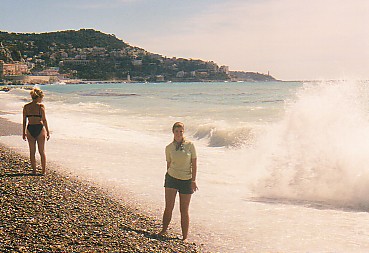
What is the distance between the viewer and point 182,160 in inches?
240

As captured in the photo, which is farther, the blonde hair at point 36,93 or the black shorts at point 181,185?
the blonde hair at point 36,93

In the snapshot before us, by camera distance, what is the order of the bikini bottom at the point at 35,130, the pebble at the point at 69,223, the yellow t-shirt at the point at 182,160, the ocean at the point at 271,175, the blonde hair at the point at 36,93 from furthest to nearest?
the bikini bottom at the point at 35,130 → the blonde hair at the point at 36,93 → the ocean at the point at 271,175 → the yellow t-shirt at the point at 182,160 → the pebble at the point at 69,223

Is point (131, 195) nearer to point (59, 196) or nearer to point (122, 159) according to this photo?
point (59, 196)

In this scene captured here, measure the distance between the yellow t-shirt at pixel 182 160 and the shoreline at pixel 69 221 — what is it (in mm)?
937

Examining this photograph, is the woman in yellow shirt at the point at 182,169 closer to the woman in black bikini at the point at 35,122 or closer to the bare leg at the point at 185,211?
the bare leg at the point at 185,211

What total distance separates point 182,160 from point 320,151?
6.48 m

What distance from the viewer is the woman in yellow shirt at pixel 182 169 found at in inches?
240

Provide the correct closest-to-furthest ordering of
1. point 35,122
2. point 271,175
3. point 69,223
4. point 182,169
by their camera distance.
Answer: point 69,223 < point 182,169 < point 35,122 < point 271,175

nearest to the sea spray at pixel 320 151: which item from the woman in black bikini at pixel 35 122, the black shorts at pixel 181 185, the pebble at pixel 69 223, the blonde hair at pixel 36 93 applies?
the black shorts at pixel 181 185

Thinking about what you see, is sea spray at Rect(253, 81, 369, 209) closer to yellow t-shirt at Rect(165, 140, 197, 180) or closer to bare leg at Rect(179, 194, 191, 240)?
bare leg at Rect(179, 194, 191, 240)

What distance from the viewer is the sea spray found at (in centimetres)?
927

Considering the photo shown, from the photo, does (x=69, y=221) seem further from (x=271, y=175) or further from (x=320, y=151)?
(x=320, y=151)

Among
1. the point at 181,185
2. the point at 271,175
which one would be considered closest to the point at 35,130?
the point at 181,185

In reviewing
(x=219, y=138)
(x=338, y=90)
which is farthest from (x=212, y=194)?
(x=219, y=138)
